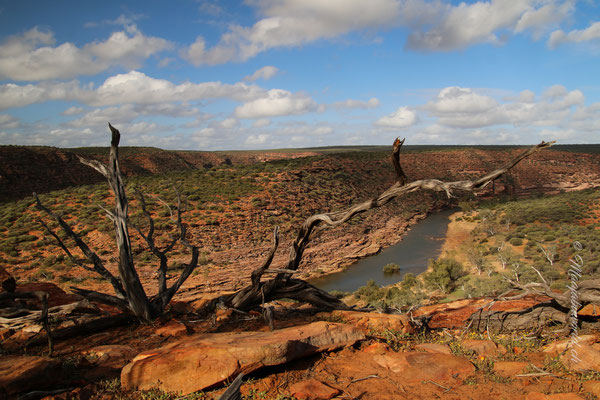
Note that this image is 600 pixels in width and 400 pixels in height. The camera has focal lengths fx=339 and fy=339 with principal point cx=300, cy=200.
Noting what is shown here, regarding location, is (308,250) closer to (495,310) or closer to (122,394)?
(495,310)

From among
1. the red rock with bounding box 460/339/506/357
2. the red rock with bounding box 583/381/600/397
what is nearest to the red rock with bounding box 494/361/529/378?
the red rock with bounding box 460/339/506/357

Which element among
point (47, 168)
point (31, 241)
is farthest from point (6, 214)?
point (47, 168)

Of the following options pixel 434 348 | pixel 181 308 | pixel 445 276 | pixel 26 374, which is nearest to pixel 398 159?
pixel 434 348

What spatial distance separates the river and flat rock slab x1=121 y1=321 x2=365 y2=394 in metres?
17.3

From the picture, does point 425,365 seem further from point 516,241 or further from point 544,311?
point 516,241

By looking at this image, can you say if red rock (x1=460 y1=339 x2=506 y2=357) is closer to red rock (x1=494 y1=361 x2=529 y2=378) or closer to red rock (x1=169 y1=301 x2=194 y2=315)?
red rock (x1=494 y1=361 x2=529 y2=378)

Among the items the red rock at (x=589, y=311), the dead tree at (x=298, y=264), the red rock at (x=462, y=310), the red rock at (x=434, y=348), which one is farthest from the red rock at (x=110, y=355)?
the red rock at (x=589, y=311)

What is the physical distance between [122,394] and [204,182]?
32.4 meters

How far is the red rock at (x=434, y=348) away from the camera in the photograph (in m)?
4.75

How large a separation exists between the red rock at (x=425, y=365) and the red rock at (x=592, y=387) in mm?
1080

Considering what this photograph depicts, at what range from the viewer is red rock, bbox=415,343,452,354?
15.6 feet

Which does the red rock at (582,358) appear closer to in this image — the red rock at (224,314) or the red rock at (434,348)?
the red rock at (434,348)

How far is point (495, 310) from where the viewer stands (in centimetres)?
656

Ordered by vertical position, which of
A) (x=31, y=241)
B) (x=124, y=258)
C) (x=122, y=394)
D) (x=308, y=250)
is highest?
(x=124, y=258)
